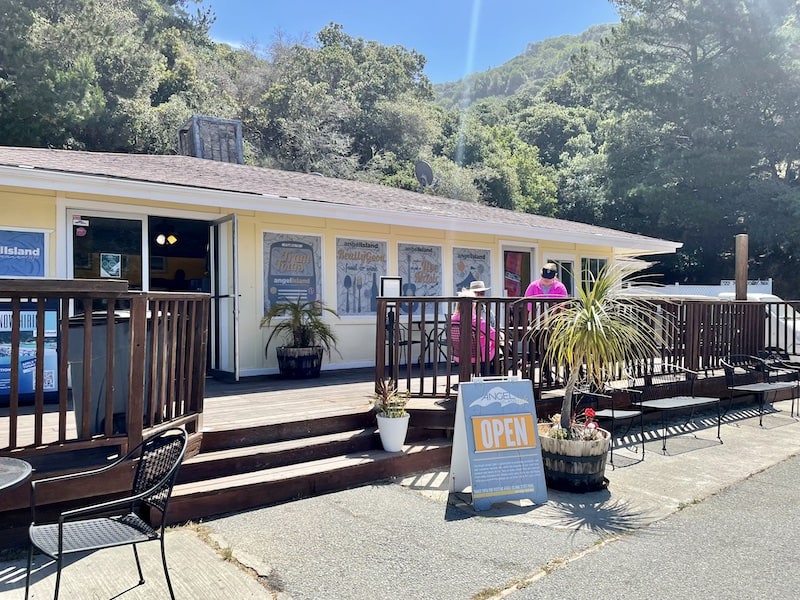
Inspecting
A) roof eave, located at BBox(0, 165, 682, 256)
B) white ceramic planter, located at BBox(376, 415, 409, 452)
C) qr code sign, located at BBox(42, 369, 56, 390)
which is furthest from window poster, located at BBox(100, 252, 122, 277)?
white ceramic planter, located at BBox(376, 415, 409, 452)

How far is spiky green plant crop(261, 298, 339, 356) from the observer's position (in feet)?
24.1

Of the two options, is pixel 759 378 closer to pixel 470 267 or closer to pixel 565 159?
pixel 470 267

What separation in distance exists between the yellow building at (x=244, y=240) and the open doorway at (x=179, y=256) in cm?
2

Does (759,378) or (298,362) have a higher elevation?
(298,362)

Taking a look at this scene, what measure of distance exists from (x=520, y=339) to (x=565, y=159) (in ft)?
108

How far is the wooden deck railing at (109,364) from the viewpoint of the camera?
321 cm

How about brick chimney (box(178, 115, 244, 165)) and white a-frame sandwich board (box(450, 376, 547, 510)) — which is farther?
brick chimney (box(178, 115, 244, 165))

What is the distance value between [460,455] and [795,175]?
27.6 m

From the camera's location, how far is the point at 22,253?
5.86 m

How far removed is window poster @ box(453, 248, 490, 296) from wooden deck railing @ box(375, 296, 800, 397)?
1.76 ft

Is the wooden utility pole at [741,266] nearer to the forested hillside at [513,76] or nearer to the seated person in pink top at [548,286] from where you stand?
the seated person in pink top at [548,286]

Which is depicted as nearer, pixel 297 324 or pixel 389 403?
pixel 389 403

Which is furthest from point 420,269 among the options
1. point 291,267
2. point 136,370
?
point 136,370

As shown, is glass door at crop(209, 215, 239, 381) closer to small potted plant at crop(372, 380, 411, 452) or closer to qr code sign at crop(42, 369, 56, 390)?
qr code sign at crop(42, 369, 56, 390)
